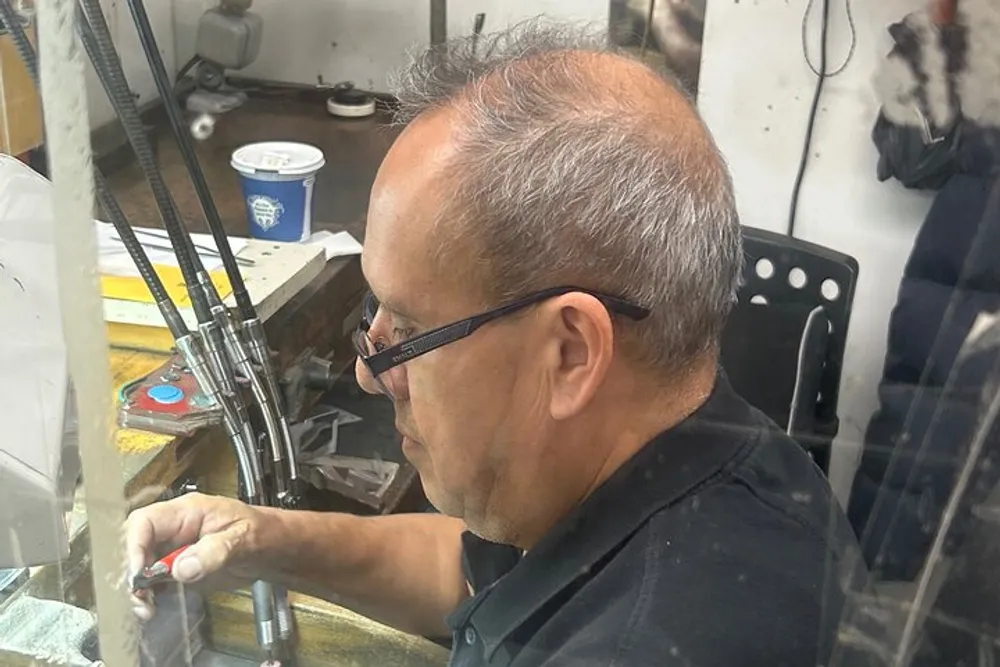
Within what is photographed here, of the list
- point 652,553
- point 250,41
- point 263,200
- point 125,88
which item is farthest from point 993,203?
point 250,41

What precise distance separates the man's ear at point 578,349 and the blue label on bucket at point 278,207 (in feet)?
2.51

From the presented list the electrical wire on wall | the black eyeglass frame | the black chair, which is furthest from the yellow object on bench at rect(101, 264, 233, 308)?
the electrical wire on wall

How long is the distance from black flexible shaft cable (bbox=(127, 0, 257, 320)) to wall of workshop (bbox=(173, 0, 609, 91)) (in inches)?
18.6

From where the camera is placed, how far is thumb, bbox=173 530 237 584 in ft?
2.81

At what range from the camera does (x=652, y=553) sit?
2.26 feet

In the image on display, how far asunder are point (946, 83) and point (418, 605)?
0.83 meters

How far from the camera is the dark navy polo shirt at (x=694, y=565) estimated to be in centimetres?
66

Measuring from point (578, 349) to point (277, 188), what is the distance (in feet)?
2.75

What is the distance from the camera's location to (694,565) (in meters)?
0.68

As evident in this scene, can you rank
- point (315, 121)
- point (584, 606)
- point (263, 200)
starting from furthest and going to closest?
point (315, 121), point (263, 200), point (584, 606)

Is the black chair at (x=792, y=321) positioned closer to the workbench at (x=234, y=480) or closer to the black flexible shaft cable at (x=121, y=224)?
the workbench at (x=234, y=480)

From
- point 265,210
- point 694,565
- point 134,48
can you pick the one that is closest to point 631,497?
point 694,565

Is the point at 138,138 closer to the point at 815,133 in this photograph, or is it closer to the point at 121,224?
the point at 121,224

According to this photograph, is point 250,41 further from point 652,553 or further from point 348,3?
point 652,553
